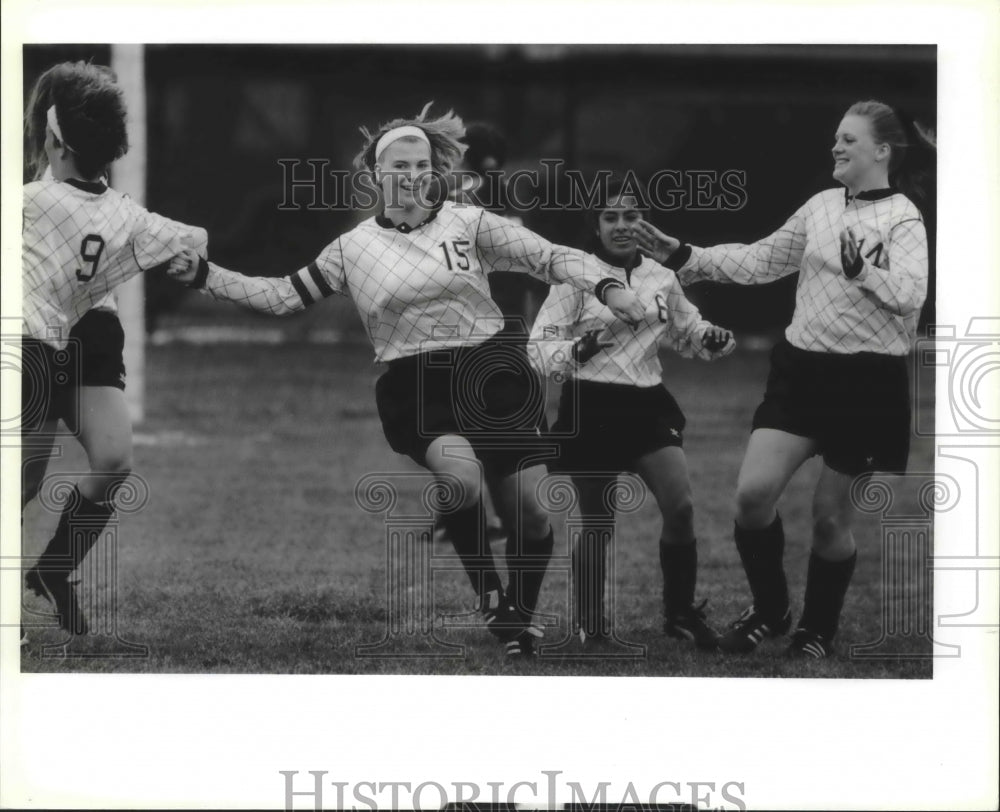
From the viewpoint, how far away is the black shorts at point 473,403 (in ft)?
15.7

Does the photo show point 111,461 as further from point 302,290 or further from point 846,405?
point 846,405

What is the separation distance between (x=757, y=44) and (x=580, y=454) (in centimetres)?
142

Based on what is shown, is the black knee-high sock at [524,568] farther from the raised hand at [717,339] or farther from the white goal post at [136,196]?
the white goal post at [136,196]

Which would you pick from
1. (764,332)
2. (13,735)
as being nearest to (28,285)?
(13,735)

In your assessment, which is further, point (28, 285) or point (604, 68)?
point (604, 68)

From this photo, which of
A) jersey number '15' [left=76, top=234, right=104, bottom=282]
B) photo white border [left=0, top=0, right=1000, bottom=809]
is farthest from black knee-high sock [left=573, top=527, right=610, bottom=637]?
jersey number '15' [left=76, top=234, right=104, bottom=282]

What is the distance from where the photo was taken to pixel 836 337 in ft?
15.7

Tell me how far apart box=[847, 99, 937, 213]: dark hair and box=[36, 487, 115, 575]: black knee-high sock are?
107 inches

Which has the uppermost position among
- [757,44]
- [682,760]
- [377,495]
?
[757,44]

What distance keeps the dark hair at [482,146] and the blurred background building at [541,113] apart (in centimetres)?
10

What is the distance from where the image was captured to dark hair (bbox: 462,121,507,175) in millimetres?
5043

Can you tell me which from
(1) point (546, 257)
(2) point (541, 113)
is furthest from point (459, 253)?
(2) point (541, 113)
